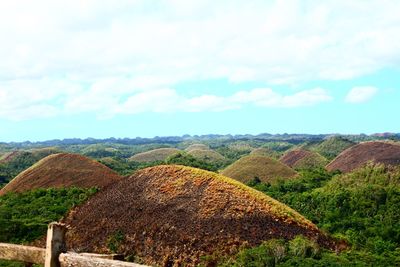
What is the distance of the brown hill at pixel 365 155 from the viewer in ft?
159

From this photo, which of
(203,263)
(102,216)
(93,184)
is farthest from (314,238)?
(93,184)

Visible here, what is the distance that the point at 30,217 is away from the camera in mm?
24406

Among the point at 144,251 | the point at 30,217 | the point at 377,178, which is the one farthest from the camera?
the point at 377,178

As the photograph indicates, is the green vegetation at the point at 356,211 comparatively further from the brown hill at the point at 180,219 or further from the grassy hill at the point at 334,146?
the grassy hill at the point at 334,146

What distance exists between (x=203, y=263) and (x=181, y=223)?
2.25m

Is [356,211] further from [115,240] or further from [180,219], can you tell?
[115,240]

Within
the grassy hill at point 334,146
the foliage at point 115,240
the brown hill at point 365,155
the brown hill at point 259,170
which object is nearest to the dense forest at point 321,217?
the foliage at point 115,240

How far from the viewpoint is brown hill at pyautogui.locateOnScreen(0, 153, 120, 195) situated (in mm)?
35531

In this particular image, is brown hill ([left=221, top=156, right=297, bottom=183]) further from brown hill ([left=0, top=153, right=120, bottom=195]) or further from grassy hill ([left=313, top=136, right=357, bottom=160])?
grassy hill ([left=313, top=136, right=357, bottom=160])

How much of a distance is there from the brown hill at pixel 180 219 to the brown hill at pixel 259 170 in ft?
75.6

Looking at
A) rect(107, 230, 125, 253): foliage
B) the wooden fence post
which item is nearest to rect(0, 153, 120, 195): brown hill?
rect(107, 230, 125, 253): foliage

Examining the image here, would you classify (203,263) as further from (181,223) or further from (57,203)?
(57,203)

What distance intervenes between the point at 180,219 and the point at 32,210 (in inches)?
463

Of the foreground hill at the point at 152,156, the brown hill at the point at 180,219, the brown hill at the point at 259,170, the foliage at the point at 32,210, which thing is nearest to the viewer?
the brown hill at the point at 180,219
